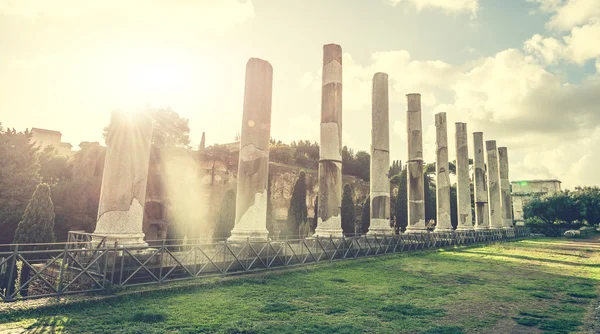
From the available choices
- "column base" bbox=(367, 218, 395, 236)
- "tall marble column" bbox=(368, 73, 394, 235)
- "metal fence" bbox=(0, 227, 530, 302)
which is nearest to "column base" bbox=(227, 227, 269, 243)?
"metal fence" bbox=(0, 227, 530, 302)

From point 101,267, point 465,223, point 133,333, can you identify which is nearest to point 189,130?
point 465,223

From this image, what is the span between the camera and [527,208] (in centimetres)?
5094

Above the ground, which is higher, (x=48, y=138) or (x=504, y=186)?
(x=48, y=138)

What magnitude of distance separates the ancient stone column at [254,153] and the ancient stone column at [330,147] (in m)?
4.20

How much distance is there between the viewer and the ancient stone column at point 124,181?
408 inches

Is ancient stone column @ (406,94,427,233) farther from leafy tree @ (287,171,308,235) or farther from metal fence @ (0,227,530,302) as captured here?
leafy tree @ (287,171,308,235)

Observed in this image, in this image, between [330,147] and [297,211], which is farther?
[297,211]

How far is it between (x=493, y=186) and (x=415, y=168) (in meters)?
15.6

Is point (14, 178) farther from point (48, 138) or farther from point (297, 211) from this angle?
point (48, 138)

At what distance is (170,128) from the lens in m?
58.1

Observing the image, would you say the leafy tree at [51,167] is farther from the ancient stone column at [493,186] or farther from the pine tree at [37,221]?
the ancient stone column at [493,186]

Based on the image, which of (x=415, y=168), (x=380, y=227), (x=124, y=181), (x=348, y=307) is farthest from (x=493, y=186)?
(x=124, y=181)

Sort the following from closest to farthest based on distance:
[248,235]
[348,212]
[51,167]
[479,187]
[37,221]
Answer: [248,235] → [37,221] → [51,167] → [479,187] → [348,212]

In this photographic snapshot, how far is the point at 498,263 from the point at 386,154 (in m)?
7.82
